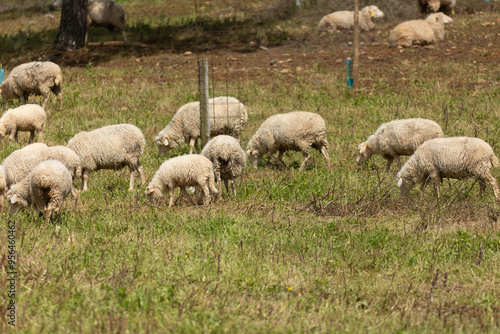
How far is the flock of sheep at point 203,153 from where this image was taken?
7.20 m

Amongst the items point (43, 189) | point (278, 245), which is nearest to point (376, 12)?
point (278, 245)

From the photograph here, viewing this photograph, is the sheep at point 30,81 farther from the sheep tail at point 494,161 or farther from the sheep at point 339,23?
the sheep at point 339,23

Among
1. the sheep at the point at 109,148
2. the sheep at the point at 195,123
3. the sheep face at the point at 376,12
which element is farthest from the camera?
the sheep face at the point at 376,12

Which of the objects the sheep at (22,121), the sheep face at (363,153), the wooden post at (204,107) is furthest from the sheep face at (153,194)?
the sheep at (22,121)

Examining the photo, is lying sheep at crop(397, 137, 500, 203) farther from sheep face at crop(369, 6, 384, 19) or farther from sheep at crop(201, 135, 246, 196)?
sheep face at crop(369, 6, 384, 19)

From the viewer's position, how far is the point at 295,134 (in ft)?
35.2

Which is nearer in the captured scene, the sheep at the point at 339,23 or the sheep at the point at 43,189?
the sheep at the point at 43,189

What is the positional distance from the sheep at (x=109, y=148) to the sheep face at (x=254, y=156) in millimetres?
2424

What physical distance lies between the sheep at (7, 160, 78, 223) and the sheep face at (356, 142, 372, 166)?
5.42 metres

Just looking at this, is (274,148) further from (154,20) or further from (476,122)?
(154,20)

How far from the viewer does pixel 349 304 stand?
17.1ft

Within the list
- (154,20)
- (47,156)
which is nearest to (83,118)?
(47,156)

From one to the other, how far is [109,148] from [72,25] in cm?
1192

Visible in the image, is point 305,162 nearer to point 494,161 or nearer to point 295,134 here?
point 295,134
